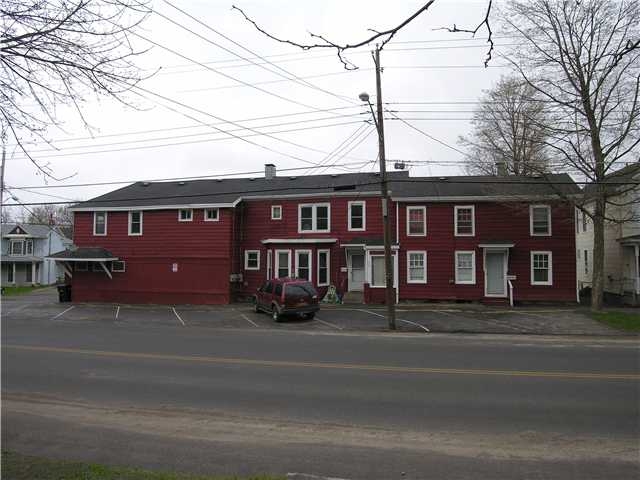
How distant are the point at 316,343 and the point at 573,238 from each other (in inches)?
704

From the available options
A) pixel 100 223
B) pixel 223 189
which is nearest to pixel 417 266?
pixel 223 189

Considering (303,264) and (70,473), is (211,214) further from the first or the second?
(70,473)

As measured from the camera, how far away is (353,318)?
21906 millimetres

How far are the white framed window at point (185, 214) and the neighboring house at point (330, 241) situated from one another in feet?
0.21

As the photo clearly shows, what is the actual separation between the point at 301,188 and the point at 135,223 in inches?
457

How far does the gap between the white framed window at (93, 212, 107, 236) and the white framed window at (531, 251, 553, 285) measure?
2616 cm

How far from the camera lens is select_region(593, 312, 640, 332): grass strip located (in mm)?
18328

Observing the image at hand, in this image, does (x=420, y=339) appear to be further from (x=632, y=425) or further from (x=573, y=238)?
(x=573, y=238)

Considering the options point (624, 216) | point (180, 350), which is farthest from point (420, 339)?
point (624, 216)

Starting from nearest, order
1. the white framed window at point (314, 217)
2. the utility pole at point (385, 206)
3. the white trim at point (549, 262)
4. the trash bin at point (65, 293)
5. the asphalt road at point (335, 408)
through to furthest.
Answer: the asphalt road at point (335, 408)
the utility pole at point (385, 206)
the white trim at point (549, 262)
the white framed window at point (314, 217)
the trash bin at point (65, 293)

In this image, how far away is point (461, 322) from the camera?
20391 millimetres

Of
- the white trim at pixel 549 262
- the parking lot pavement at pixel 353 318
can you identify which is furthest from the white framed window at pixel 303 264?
the white trim at pixel 549 262

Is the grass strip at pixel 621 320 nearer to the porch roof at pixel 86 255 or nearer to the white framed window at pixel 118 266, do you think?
the white framed window at pixel 118 266

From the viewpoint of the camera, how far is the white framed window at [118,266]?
30.6m
